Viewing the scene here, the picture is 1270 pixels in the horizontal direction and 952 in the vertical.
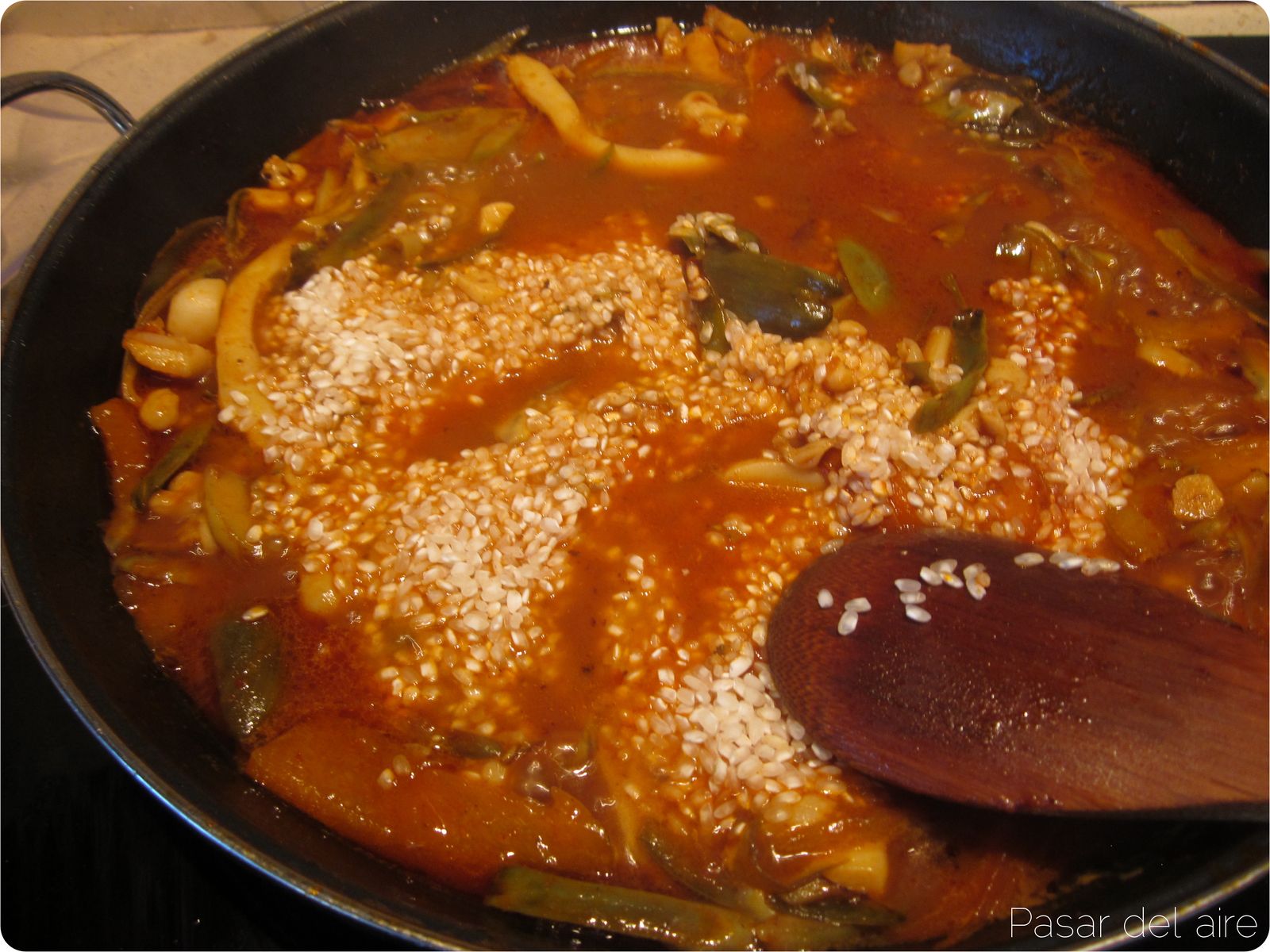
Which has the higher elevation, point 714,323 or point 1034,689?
point 714,323

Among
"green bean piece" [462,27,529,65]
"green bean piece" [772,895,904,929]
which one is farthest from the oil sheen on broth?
"green bean piece" [462,27,529,65]

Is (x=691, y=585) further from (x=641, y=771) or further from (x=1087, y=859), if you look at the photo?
(x=1087, y=859)

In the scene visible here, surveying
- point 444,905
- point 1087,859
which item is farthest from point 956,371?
point 444,905

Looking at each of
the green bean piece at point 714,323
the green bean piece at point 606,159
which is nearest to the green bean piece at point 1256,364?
the green bean piece at point 714,323

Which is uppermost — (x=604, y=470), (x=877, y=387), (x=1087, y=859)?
(x=877, y=387)

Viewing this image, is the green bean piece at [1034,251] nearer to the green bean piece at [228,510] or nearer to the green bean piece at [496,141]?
the green bean piece at [496,141]

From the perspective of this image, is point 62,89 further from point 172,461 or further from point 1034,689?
point 1034,689

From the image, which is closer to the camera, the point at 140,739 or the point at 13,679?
the point at 140,739

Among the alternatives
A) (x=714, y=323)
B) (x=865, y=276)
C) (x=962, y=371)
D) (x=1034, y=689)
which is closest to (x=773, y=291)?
(x=714, y=323)
